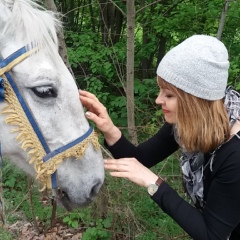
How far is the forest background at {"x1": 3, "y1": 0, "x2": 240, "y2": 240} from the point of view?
3.54 meters

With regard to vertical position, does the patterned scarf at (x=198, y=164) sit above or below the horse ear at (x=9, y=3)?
below

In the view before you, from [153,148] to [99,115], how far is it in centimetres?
42

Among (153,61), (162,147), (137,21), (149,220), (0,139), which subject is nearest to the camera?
(0,139)

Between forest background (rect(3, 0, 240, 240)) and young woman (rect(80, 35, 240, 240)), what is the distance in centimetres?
111

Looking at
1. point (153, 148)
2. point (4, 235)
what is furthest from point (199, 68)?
point (4, 235)

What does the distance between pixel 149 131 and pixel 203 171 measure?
2320 millimetres

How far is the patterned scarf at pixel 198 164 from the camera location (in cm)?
187

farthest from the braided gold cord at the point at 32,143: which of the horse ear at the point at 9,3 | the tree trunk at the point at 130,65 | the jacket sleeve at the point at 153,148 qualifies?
the tree trunk at the point at 130,65

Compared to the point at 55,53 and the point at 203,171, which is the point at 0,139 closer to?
the point at 55,53

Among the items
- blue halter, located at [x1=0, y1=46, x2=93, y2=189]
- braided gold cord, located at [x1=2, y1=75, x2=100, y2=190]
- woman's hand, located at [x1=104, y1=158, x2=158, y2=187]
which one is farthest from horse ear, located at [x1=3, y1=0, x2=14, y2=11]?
woman's hand, located at [x1=104, y1=158, x2=158, y2=187]

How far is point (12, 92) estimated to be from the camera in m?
1.77

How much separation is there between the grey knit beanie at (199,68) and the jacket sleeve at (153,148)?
0.60 m

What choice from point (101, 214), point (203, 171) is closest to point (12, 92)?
point (203, 171)

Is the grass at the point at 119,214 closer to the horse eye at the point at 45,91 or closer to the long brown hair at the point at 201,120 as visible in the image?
the long brown hair at the point at 201,120
